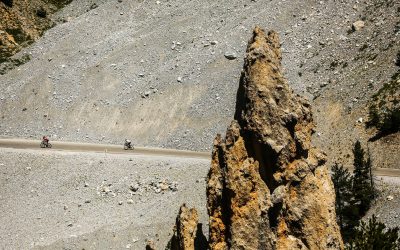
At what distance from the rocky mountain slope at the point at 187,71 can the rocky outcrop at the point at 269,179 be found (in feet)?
111

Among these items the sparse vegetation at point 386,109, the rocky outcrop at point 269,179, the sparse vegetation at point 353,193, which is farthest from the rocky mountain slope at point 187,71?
the rocky outcrop at point 269,179

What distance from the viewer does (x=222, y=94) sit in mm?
58562

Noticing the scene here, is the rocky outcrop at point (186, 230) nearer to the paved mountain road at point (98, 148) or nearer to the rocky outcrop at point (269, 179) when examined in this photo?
the rocky outcrop at point (269, 179)

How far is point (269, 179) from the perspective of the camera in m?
14.5

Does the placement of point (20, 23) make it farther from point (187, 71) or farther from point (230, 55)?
point (230, 55)

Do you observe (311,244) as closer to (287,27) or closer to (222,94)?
(222,94)

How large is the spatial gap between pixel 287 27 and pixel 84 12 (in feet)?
105

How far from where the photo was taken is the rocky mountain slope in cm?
5484

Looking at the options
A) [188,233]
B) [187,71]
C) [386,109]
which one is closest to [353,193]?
[386,109]

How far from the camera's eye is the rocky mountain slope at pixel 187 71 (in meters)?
54.8

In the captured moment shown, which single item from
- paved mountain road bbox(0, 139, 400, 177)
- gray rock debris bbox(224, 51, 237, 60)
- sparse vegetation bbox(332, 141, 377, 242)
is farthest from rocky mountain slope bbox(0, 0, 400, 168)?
sparse vegetation bbox(332, 141, 377, 242)

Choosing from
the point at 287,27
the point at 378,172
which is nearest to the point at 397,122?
the point at 378,172

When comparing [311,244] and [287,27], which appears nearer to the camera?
[311,244]

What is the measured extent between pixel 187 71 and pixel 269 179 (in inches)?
1935
